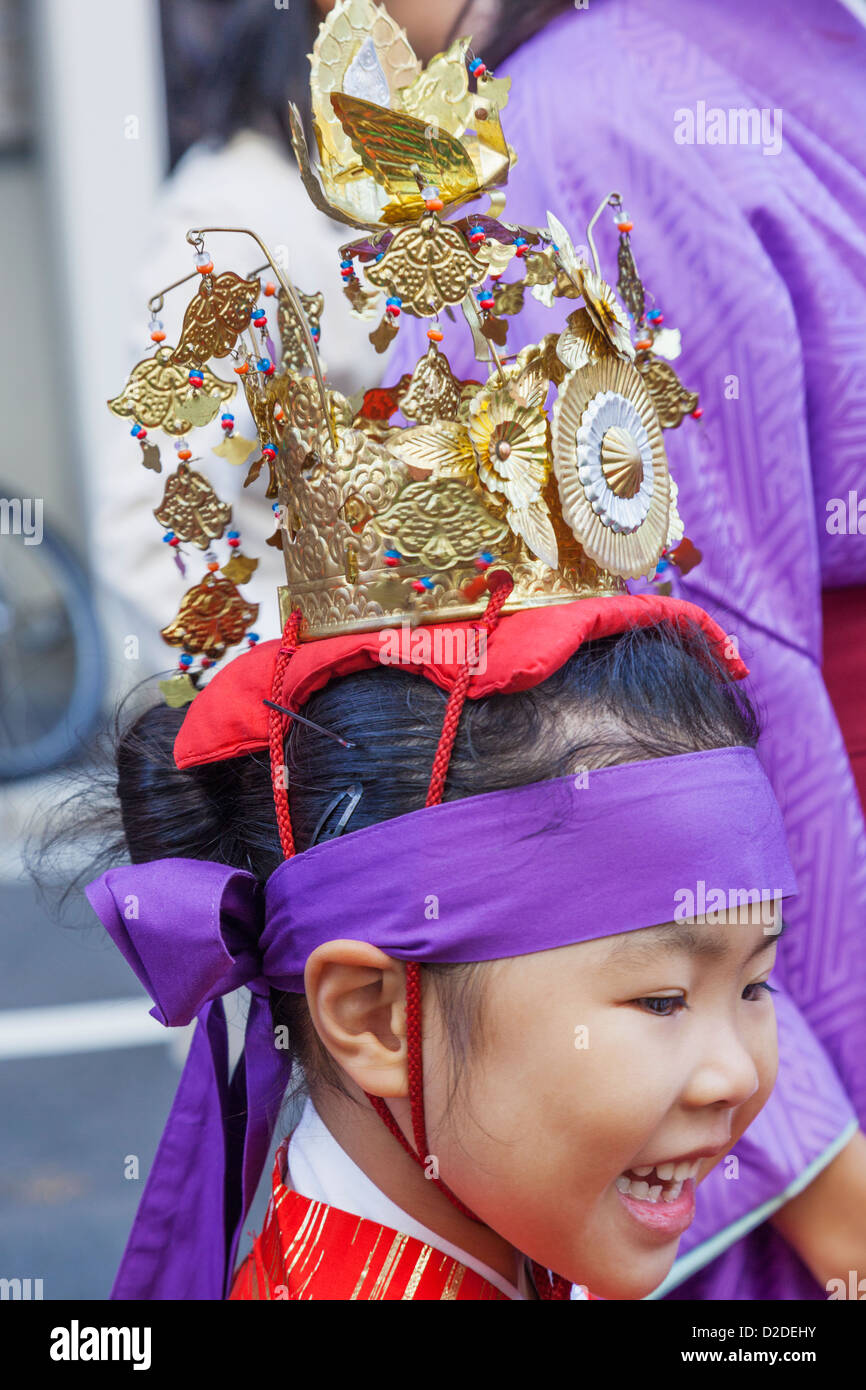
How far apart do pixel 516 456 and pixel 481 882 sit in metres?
0.30

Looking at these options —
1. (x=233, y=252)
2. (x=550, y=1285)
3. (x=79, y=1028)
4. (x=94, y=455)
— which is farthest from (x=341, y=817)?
(x=79, y=1028)

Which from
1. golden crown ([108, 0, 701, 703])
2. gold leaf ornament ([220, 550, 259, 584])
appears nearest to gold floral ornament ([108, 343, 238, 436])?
golden crown ([108, 0, 701, 703])

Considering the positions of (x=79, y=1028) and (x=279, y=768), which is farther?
(x=79, y=1028)

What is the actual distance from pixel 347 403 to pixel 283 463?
82 mm

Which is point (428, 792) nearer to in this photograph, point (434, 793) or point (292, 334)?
point (434, 793)

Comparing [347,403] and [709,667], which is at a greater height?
[347,403]

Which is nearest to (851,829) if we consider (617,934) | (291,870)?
(617,934)

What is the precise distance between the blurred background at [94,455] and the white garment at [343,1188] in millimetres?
357

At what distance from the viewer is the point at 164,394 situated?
3.31 feet

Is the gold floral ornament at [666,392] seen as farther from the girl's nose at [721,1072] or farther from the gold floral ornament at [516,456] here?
the girl's nose at [721,1072]

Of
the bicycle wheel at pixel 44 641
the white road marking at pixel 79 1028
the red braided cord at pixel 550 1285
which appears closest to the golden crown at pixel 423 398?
the red braided cord at pixel 550 1285

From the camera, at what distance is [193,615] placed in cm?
108

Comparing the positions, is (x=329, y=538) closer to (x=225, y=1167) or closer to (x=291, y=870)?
(x=291, y=870)

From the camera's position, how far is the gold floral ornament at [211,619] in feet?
3.53
